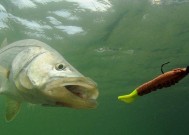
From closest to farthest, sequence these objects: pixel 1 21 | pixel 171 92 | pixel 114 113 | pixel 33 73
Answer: pixel 33 73 < pixel 1 21 < pixel 171 92 < pixel 114 113

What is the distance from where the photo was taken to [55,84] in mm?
4281

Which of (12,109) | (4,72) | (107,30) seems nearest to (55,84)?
(4,72)

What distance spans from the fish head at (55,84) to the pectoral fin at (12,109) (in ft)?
3.39

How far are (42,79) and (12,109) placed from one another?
1759mm

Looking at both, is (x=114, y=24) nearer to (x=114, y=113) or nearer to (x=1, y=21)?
(x=1, y=21)

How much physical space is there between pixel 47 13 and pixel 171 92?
3443cm

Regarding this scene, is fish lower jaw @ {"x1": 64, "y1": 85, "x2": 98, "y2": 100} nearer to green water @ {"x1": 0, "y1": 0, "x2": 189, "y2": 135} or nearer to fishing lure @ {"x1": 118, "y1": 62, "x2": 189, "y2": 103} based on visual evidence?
fishing lure @ {"x1": 118, "y1": 62, "x2": 189, "y2": 103}

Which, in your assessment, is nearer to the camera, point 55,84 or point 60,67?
point 55,84

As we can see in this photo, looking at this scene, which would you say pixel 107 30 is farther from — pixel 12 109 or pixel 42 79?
pixel 42 79

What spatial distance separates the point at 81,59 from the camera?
3102 cm

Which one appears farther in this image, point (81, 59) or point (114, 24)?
point (81, 59)

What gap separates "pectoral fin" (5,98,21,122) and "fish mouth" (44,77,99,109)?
171 centimetres

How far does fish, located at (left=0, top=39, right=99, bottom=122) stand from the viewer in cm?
418

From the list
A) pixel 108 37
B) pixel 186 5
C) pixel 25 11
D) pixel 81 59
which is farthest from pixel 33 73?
pixel 81 59
